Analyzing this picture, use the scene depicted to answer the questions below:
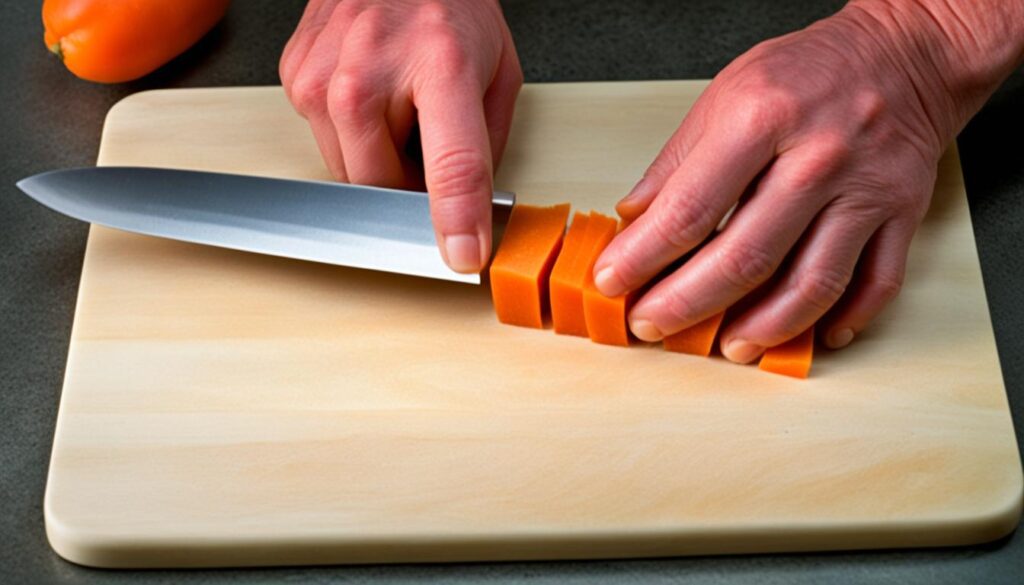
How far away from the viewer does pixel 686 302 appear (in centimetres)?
145

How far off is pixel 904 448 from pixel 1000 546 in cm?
15

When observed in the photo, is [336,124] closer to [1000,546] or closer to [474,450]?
[474,450]

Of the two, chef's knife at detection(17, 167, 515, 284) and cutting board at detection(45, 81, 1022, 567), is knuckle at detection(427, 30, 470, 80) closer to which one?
chef's knife at detection(17, 167, 515, 284)

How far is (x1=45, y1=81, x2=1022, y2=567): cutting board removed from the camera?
1379 mm

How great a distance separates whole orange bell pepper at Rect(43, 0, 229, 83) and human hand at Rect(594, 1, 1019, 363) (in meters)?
0.79

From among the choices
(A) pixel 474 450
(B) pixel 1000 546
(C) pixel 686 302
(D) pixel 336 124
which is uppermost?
(D) pixel 336 124

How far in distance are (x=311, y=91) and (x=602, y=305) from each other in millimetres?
475

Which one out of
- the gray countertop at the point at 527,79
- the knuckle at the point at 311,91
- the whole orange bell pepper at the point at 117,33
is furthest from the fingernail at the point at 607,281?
the whole orange bell pepper at the point at 117,33

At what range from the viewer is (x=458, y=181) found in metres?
1.49

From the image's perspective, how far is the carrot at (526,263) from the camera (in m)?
1.50

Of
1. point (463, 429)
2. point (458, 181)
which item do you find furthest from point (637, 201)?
point (463, 429)

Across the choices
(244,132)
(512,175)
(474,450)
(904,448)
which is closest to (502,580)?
(474,450)

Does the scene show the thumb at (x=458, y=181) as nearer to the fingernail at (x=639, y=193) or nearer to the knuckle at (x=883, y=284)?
the fingernail at (x=639, y=193)

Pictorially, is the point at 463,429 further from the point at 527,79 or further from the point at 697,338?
the point at 527,79
